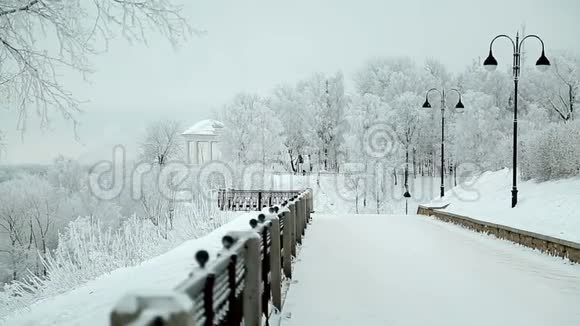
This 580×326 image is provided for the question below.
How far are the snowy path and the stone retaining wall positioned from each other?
20 centimetres

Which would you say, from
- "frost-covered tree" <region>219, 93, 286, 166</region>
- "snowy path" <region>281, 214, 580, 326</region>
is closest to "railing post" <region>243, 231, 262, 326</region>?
"snowy path" <region>281, 214, 580, 326</region>

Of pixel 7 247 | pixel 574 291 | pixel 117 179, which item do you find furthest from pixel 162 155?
pixel 574 291

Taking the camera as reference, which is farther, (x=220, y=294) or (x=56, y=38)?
(x=56, y=38)

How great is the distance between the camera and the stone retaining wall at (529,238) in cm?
963

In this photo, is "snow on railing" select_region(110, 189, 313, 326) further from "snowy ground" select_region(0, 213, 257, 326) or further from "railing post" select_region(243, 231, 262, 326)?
"snowy ground" select_region(0, 213, 257, 326)

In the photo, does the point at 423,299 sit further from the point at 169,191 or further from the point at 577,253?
the point at 169,191

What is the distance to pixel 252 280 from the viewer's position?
3938 millimetres

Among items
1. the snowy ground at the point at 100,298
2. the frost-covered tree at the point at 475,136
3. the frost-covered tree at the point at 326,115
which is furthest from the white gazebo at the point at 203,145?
the snowy ground at the point at 100,298

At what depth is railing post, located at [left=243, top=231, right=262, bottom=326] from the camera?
12.8 ft

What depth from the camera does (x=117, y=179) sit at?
5856cm

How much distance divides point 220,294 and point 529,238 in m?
10.8

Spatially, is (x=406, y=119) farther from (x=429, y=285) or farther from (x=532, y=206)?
(x=429, y=285)

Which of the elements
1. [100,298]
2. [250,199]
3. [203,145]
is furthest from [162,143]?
[100,298]

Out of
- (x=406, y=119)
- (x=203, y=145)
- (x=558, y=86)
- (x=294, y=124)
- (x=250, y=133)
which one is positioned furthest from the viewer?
(x=203, y=145)
